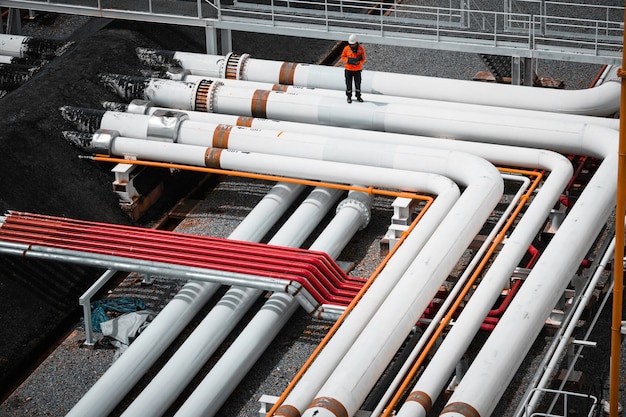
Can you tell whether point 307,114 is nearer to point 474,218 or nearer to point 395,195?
point 395,195

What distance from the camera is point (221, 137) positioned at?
22922 mm

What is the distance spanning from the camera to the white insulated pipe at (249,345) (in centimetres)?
1807

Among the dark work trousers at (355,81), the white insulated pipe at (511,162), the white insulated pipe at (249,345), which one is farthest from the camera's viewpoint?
the dark work trousers at (355,81)

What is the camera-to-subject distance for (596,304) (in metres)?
20.2

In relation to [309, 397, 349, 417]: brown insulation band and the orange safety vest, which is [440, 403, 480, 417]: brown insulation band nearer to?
[309, 397, 349, 417]: brown insulation band

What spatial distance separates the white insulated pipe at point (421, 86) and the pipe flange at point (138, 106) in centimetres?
152

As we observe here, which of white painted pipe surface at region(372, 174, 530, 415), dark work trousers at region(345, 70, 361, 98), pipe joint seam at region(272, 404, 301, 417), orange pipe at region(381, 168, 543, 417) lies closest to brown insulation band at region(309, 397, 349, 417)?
pipe joint seam at region(272, 404, 301, 417)

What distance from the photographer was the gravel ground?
19.4 meters

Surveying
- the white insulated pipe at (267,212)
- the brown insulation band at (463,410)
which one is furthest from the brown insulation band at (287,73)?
the brown insulation band at (463,410)

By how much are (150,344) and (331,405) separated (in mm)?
3504

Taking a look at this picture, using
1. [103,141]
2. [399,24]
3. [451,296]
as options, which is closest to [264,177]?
[103,141]

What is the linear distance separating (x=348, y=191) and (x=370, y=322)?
5199 millimetres

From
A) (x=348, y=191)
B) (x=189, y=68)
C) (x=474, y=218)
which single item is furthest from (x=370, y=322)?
(x=189, y=68)

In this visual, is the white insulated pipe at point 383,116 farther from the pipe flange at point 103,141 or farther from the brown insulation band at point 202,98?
the pipe flange at point 103,141
